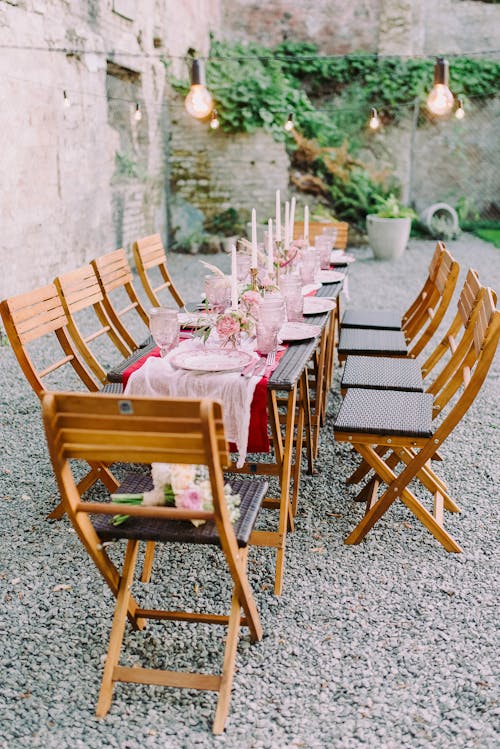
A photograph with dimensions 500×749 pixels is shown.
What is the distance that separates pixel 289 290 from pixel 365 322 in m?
1.68

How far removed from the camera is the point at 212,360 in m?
2.85

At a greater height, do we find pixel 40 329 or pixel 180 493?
pixel 40 329

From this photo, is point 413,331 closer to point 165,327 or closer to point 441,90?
point 441,90

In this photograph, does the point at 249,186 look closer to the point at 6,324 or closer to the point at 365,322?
the point at 365,322

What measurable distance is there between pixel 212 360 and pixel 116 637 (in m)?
1.08

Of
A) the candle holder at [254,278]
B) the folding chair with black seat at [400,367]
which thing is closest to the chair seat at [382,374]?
the folding chair with black seat at [400,367]

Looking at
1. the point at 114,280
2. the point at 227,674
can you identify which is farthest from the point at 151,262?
the point at 227,674

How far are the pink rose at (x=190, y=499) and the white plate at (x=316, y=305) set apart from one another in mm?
1675

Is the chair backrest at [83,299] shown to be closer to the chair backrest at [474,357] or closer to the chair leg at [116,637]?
the chair leg at [116,637]

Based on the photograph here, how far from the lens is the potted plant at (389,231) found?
1051 centimetres

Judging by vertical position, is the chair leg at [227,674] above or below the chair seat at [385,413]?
below

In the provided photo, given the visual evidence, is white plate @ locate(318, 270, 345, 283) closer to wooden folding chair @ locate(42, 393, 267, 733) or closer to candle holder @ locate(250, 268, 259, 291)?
candle holder @ locate(250, 268, 259, 291)

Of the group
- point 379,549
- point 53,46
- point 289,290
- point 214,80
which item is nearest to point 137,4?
point 214,80

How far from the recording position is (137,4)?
951cm
